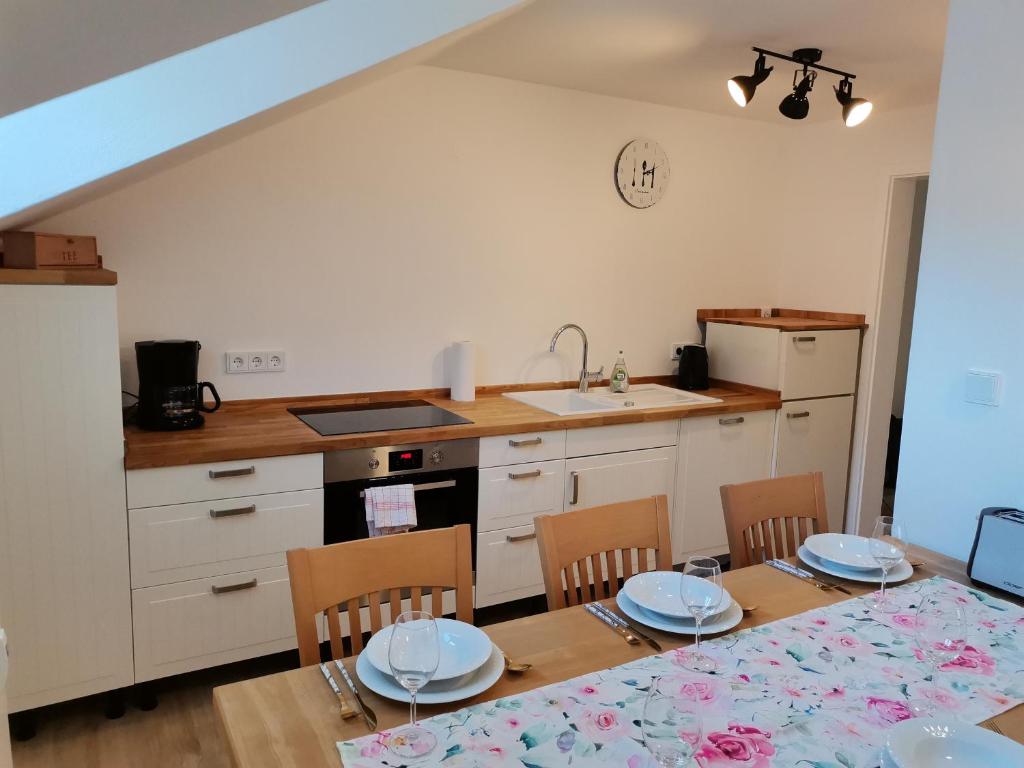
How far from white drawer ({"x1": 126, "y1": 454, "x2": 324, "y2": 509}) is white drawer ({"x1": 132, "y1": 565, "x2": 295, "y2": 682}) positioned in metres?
0.27

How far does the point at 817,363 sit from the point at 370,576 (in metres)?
2.78

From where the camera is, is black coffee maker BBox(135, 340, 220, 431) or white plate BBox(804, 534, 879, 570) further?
black coffee maker BBox(135, 340, 220, 431)

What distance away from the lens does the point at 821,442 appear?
3742mm

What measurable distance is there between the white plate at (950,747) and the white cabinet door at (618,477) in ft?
6.37

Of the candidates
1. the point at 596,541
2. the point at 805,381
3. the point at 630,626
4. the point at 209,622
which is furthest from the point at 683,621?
the point at 805,381

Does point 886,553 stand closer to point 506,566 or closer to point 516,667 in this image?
point 516,667

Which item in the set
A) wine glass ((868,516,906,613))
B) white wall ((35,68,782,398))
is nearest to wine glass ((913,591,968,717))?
wine glass ((868,516,906,613))

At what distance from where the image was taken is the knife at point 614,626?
140 centimetres

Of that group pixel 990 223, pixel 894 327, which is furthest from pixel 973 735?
pixel 894 327

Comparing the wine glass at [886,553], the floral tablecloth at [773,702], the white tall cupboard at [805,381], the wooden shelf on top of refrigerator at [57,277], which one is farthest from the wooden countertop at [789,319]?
the wooden shelf on top of refrigerator at [57,277]

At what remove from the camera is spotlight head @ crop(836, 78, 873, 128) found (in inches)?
115

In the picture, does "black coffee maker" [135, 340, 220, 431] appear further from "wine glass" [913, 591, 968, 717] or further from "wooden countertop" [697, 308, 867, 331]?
"wooden countertop" [697, 308, 867, 331]

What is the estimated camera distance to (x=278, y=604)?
2494 millimetres

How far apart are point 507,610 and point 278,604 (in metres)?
1.05
